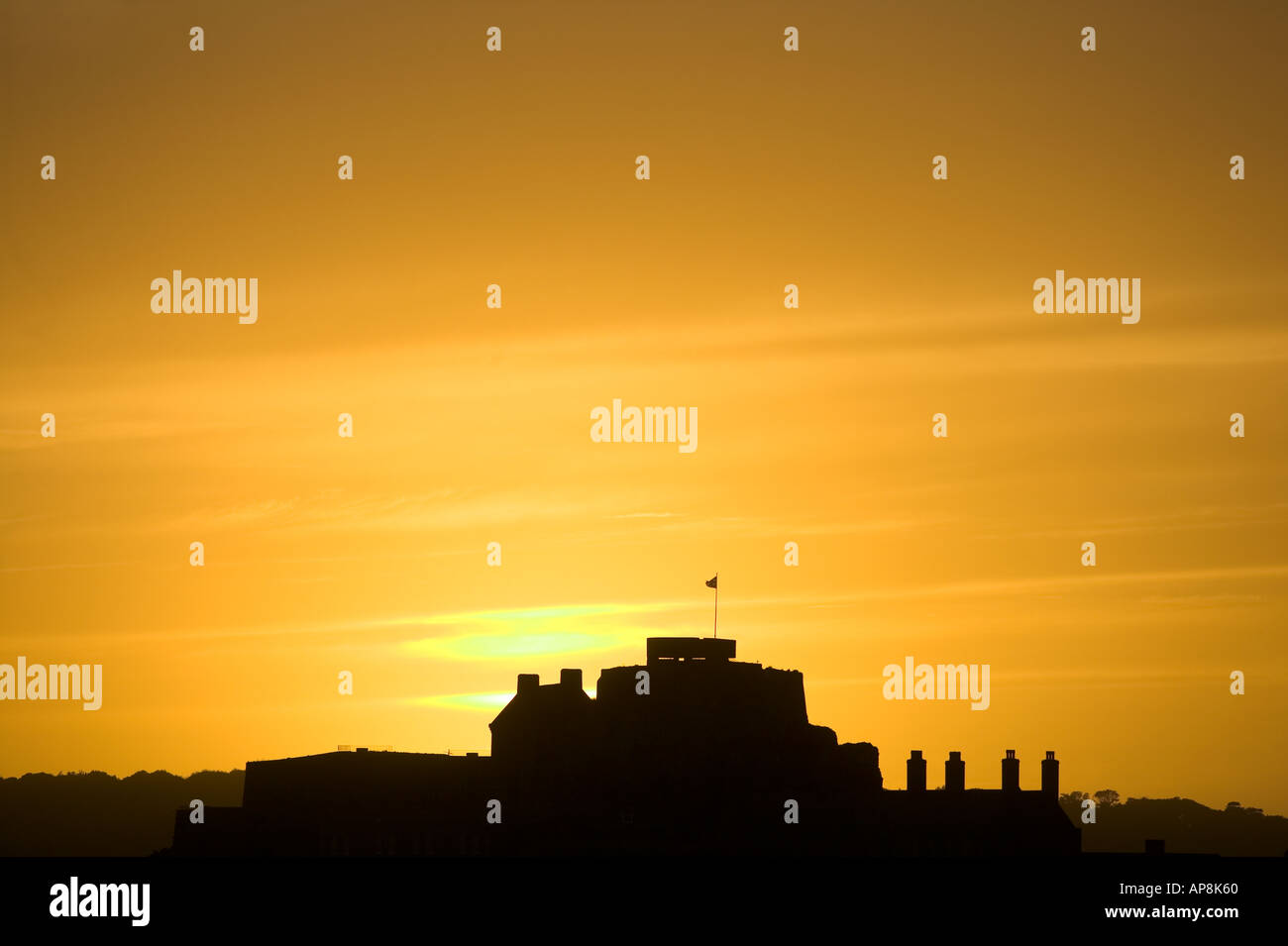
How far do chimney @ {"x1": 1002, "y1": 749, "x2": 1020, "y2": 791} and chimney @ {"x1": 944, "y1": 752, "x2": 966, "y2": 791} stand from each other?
248cm

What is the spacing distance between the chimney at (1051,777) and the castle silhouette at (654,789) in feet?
0.40

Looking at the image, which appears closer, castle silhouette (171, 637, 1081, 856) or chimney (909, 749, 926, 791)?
castle silhouette (171, 637, 1081, 856)

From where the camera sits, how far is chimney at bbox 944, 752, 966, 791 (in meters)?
142

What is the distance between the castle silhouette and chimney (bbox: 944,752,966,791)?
0.28ft

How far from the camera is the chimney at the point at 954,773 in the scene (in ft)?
464

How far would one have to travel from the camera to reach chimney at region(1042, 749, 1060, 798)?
141m

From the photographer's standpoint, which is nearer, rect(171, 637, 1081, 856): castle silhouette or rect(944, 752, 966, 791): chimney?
rect(171, 637, 1081, 856): castle silhouette

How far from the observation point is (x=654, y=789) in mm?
137125

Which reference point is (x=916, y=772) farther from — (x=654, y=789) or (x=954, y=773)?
(x=654, y=789)
